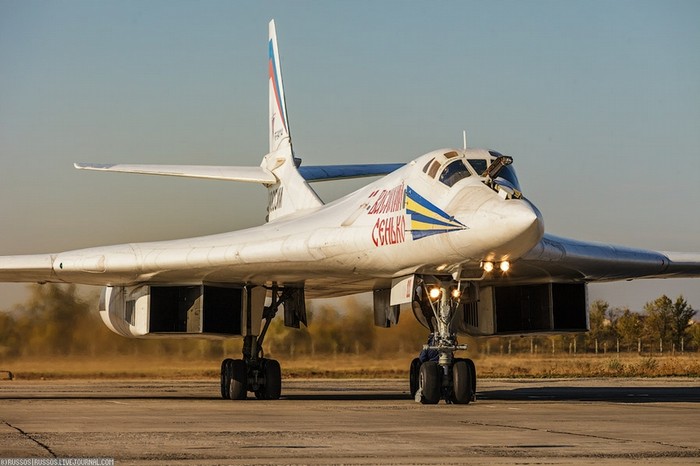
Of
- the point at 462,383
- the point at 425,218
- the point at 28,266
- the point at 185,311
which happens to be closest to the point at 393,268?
the point at 425,218

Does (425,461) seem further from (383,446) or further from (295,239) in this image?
(295,239)

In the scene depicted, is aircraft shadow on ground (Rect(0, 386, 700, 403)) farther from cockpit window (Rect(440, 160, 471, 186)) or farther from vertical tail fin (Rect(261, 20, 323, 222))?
vertical tail fin (Rect(261, 20, 323, 222))

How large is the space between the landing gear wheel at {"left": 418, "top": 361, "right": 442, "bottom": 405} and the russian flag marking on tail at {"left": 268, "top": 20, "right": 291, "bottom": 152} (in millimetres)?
9648

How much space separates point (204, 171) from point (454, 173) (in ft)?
25.2

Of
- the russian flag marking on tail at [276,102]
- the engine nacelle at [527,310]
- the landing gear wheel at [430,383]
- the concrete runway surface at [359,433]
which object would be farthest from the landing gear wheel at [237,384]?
the russian flag marking on tail at [276,102]

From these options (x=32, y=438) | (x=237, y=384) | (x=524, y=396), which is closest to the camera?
(x=32, y=438)

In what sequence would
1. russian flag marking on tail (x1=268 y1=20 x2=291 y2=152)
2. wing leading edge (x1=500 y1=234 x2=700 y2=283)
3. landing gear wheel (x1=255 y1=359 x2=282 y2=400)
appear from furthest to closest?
russian flag marking on tail (x1=268 y1=20 x2=291 y2=152), landing gear wheel (x1=255 y1=359 x2=282 y2=400), wing leading edge (x1=500 y1=234 x2=700 y2=283)

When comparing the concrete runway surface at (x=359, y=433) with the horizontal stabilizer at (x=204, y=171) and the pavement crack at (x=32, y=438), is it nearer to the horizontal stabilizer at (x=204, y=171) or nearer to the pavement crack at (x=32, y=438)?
the pavement crack at (x=32, y=438)

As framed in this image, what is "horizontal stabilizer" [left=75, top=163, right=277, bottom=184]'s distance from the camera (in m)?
19.2

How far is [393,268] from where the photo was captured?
46.5ft

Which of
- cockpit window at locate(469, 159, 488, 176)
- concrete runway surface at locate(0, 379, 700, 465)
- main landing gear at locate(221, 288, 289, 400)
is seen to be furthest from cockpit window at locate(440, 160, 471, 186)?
main landing gear at locate(221, 288, 289, 400)

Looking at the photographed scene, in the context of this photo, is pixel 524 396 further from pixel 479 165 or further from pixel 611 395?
pixel 479 165

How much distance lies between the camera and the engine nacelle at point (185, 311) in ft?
53.9

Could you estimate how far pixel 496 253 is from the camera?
12.4 m
